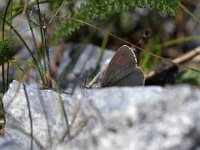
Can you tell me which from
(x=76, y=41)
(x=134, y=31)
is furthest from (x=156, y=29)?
(x=76, y=41)

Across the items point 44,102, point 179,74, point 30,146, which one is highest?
point 44,102

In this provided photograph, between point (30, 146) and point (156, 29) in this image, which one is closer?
point (30, 146)

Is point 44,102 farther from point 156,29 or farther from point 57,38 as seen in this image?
point 156,29

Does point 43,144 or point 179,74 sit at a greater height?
point 43,144

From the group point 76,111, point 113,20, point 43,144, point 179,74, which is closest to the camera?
point 76,111

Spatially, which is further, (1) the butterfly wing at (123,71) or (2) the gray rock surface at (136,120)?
(1) the butterfly wing at (123,71)

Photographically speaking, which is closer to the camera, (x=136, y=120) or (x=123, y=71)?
(x=136, y=120)

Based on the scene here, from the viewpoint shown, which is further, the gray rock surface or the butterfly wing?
the butterfly wing

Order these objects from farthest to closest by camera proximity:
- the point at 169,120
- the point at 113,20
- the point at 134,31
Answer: the point at 134,31 → the point at 113,20 → the point at 169,120
